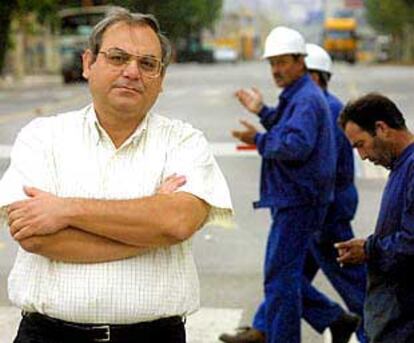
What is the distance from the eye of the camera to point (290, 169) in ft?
19.3

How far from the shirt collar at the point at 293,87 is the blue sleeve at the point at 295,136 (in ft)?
0.33

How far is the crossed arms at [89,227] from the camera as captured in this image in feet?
11.0

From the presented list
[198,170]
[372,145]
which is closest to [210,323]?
[372,145]

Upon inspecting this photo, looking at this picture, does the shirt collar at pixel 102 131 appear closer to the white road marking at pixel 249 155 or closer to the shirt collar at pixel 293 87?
the shirt collar at pixel 293 87

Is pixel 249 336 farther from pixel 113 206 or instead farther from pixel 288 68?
pixel 113 206

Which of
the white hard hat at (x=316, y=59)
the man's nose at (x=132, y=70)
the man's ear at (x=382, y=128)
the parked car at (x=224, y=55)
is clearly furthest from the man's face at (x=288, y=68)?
the parked car at (x=224, y=55)

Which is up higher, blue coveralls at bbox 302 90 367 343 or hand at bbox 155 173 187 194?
hand at bbox 155 173 187 194

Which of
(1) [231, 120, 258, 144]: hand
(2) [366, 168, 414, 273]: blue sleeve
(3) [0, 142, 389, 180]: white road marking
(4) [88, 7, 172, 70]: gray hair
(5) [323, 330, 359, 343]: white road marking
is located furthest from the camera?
(3) [0, 142, 389, 180]: white road marking

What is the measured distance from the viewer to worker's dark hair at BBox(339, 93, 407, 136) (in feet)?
14.0

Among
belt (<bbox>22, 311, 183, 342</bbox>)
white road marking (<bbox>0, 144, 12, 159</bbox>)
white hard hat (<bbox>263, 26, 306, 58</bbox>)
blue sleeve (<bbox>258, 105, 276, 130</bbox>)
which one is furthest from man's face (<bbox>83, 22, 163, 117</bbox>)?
white road marking (<bbox>0, 144, 12, 159</bbox>)

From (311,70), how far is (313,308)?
1.40 m

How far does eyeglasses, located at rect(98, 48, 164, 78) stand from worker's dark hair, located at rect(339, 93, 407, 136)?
1046 millimetres

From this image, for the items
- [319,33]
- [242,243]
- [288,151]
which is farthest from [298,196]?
[319,33]

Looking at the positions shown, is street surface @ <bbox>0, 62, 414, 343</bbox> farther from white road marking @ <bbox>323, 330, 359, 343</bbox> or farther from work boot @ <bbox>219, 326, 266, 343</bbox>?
work boot @ <bbox>219, 326, 266, 343</bbox>
